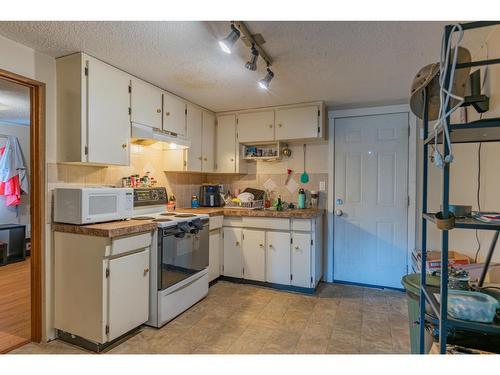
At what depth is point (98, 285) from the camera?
1.96 metres

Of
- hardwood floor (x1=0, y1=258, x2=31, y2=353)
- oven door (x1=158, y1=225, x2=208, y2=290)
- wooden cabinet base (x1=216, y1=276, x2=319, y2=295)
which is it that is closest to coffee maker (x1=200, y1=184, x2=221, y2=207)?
oven door (x1=158, y1=225, x2=208, y2=290)

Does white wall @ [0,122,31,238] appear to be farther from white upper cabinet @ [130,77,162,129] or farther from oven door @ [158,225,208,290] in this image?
oven door @ [158,225,208,290]

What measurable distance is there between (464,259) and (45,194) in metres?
3.14

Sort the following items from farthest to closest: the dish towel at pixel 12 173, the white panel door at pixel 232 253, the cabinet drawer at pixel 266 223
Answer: the dish towel at pixel 12 173
the white panel door at pixel 232 253
the cabinet drawer at pixel 266 223

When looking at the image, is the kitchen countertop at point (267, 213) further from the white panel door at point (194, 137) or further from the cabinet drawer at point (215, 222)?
the white panel door at point (194, 137)

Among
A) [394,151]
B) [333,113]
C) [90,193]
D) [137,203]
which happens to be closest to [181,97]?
[137,203]

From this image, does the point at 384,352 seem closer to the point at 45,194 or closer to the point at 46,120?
the point at 45,194

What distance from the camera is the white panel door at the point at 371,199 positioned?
3.22 meters

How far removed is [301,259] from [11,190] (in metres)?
4.62

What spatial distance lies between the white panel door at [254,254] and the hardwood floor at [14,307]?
2065 mm

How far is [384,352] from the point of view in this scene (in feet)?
6.54

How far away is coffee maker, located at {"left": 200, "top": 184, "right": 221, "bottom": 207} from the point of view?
3739mm

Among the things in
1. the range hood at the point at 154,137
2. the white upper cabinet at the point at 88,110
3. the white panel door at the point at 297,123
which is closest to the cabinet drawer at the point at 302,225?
the white panel door at the point at 297,123

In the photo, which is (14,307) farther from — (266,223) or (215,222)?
(266,223)
